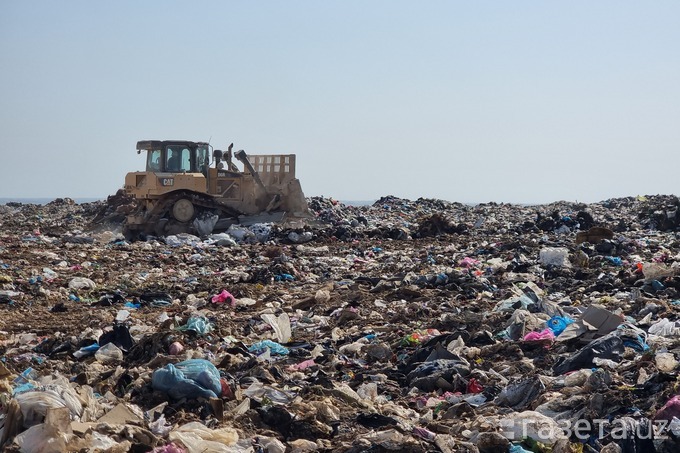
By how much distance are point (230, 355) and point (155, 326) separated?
1.70m

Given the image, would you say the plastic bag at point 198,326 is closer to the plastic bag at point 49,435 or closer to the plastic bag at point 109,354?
the plastic bag at point 109,354

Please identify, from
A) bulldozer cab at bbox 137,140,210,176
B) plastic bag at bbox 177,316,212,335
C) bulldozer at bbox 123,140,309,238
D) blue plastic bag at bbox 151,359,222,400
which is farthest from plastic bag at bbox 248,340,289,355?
bulldozer cab at bbox 137,140,210,176

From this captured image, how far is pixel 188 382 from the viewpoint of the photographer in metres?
4.80

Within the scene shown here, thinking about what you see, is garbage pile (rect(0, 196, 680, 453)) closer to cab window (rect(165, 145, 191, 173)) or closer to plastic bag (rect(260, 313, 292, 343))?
plastic bag (rect(260, 313, 292, 343))

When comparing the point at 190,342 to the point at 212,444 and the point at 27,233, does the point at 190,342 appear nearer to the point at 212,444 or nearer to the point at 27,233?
the point at 212,444

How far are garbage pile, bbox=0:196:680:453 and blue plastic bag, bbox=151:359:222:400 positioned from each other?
1 cm

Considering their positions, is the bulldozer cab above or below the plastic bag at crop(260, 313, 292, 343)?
above

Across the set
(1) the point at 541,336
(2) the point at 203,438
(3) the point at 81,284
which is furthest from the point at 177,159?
(2) the point at 203,438

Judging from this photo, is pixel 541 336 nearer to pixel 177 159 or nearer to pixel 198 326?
pixel 198 326

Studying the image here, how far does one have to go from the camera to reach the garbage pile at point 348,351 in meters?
3.98

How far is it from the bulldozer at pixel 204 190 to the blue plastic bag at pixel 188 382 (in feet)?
38.4

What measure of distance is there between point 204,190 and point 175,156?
3.81ft

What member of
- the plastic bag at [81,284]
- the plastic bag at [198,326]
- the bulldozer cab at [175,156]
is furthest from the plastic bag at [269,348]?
the bulldozer cab at [175,156]

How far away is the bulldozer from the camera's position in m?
16.9
